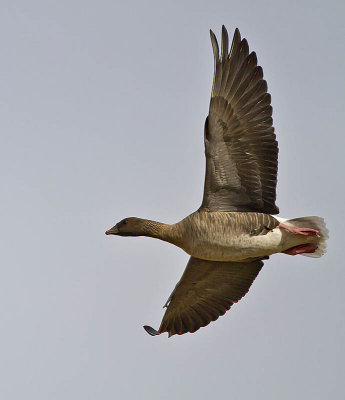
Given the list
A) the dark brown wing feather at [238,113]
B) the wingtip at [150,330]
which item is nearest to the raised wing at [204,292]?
the wingtip at [150,330]

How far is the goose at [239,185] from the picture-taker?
1574 cm

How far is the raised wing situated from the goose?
114 centimetres

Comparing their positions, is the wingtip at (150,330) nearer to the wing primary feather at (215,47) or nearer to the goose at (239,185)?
the goose at (239,185)

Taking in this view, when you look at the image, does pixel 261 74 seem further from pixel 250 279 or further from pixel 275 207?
pixel 250 279

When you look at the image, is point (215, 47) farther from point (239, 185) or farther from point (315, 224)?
point (315, 224)

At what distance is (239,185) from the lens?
16094mm

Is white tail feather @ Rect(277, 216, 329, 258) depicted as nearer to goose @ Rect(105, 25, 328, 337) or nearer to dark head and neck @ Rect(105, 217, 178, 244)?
goose @ Rect(105, 25, 328, 337)

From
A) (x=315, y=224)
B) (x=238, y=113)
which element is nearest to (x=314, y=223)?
(x=315, y=224)

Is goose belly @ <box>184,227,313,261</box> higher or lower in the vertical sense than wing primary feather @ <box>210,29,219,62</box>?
lower

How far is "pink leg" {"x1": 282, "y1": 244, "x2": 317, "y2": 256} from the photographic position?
16469 mm

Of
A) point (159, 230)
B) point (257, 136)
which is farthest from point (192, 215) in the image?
point (257, 136)

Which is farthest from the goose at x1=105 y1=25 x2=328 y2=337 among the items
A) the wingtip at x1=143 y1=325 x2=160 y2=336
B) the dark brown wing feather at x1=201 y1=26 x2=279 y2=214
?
the wingtip at x1=143 y1=325 x2=160 y2=336

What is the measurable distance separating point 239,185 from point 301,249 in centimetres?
163

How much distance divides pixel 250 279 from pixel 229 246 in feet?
5.88
